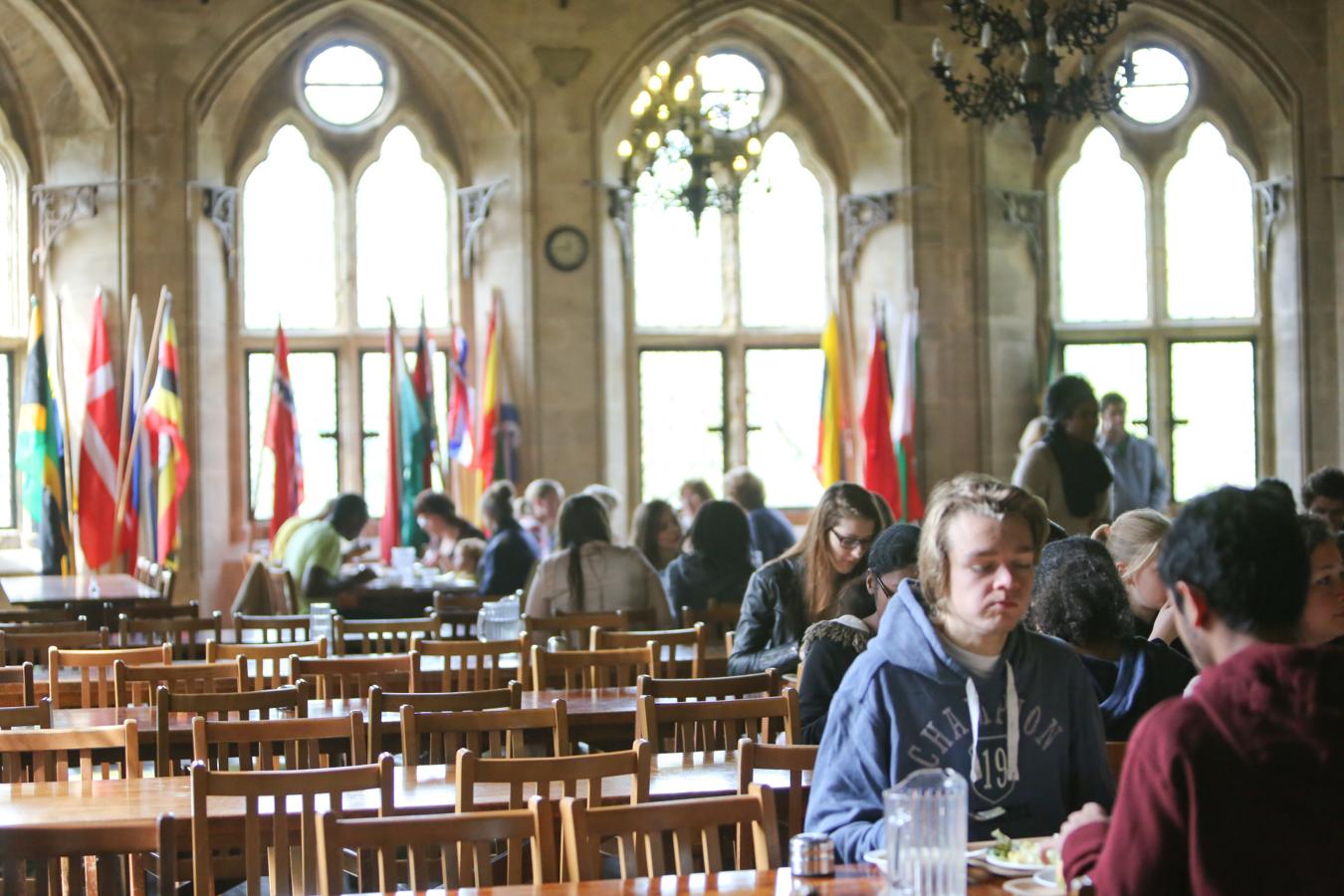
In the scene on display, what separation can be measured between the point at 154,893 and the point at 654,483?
8079mm

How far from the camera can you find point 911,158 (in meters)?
12.1

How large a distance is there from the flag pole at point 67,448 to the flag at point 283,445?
1.17 metres

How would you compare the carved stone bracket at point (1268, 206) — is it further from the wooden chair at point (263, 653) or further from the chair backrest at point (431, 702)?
the chair backrest at point (431, 702)

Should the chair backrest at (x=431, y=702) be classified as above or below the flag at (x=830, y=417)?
below

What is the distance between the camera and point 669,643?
585 cm

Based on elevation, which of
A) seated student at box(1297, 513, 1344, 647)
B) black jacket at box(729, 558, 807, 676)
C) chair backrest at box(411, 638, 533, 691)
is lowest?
chair backrest at box(411, 638, 533, 691)

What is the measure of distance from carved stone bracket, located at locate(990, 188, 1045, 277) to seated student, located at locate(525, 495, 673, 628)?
593cm

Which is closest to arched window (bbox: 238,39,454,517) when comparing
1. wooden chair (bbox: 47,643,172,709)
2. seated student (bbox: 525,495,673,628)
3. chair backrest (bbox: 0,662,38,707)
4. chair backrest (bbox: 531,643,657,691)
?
seated student (bbox: 525,495,673,628)

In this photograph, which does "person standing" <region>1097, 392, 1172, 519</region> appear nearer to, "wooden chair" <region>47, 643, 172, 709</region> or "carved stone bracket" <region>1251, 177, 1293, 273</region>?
"carved stone bracket" <region>1251, 177, 1293, 273</region>

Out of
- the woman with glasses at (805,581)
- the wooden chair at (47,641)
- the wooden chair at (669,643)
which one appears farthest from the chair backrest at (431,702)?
the wooden chair at (47,641)

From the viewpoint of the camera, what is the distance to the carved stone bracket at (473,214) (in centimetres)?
1206

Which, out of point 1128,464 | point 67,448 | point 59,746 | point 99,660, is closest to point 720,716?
point 59,746

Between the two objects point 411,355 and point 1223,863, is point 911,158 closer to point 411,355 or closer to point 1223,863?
point 411,355

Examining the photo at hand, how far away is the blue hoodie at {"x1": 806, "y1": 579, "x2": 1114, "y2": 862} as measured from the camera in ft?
9.47
